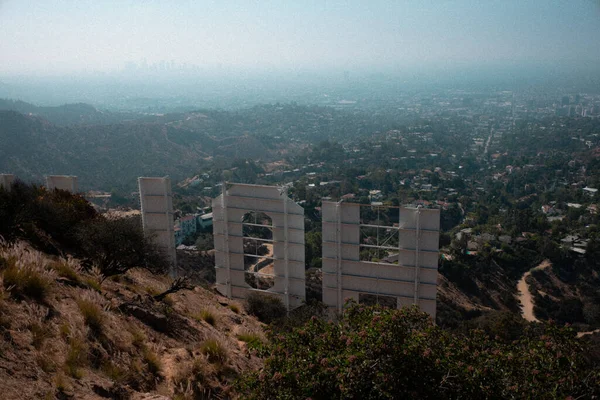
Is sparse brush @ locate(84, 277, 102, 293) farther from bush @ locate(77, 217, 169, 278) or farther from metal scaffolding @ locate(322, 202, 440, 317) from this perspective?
metal scaffolding @ locate(322, 202, 440, 317)

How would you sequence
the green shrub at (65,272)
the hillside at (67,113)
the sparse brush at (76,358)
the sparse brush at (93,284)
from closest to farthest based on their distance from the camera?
the sparse brush at (76,358), the green shrub at (65,272), the sparse brush at (93,284), the hillside at (67,113)

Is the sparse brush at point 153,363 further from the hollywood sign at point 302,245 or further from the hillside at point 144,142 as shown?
the hillside at point 144,142

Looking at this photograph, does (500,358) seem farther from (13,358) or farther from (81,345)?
(13,358)

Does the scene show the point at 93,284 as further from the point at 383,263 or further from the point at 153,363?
the point at 383,263

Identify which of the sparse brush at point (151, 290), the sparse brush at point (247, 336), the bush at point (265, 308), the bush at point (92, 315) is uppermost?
the bush at point (92, 315)

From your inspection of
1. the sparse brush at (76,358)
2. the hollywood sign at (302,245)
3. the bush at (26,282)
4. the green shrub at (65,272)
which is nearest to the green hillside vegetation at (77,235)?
the green shrub at (65,272)

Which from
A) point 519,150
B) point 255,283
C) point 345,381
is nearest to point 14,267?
point 345,381
